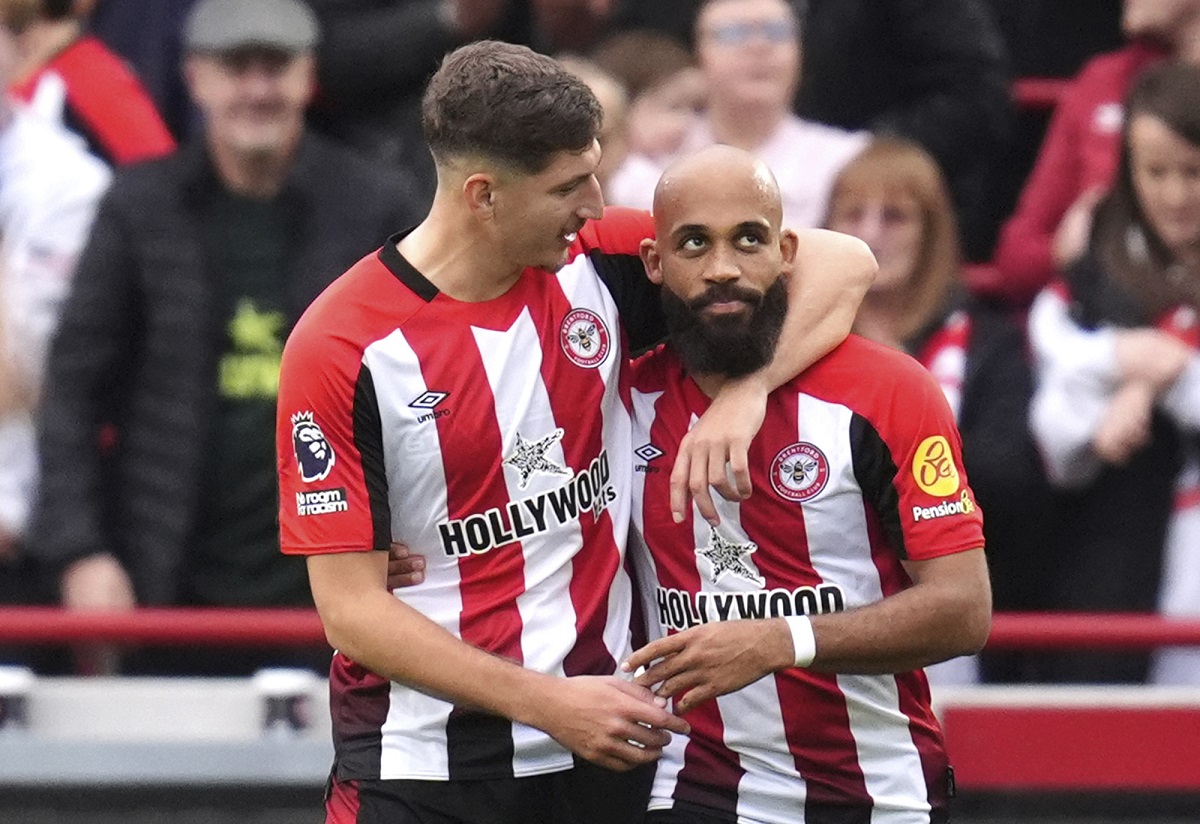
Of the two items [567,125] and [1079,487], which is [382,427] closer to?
[567,125]

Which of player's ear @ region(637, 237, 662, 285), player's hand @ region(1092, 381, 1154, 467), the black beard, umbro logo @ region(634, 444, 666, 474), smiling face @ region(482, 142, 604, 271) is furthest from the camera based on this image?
player's hand @ region(1092, 381, 1154, 467)

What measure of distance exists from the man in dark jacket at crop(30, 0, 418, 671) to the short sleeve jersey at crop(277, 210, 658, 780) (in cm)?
156

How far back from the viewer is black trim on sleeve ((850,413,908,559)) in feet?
12.0

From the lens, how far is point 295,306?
17.2 ft

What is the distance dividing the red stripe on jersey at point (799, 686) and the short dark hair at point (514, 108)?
619 millimetres

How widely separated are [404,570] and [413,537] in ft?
0.19

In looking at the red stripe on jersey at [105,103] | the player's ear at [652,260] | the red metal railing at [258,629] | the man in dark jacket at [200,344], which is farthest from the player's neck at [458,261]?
the red stripe on jersey at [105,103]

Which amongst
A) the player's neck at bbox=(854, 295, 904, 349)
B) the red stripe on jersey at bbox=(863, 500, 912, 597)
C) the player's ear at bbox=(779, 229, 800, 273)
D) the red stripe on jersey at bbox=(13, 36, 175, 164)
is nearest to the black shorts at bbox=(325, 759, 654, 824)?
the red stripe on jersey at bbox=(863, 500, 912, 597)

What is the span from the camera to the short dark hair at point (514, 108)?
137 inches

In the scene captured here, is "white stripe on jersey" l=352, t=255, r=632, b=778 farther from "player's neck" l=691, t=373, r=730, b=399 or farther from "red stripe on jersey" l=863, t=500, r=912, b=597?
"red stripe on jersey" l=863, t=500, r=912, b=597

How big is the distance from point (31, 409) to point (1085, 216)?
9.01 feet

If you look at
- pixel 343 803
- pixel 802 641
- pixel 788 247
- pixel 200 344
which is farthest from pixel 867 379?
pixel 200 344

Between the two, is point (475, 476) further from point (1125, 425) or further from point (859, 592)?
point (1125, 425)

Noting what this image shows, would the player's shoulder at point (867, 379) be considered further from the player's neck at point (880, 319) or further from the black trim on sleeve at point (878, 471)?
the player's neck at point (880, 319)
